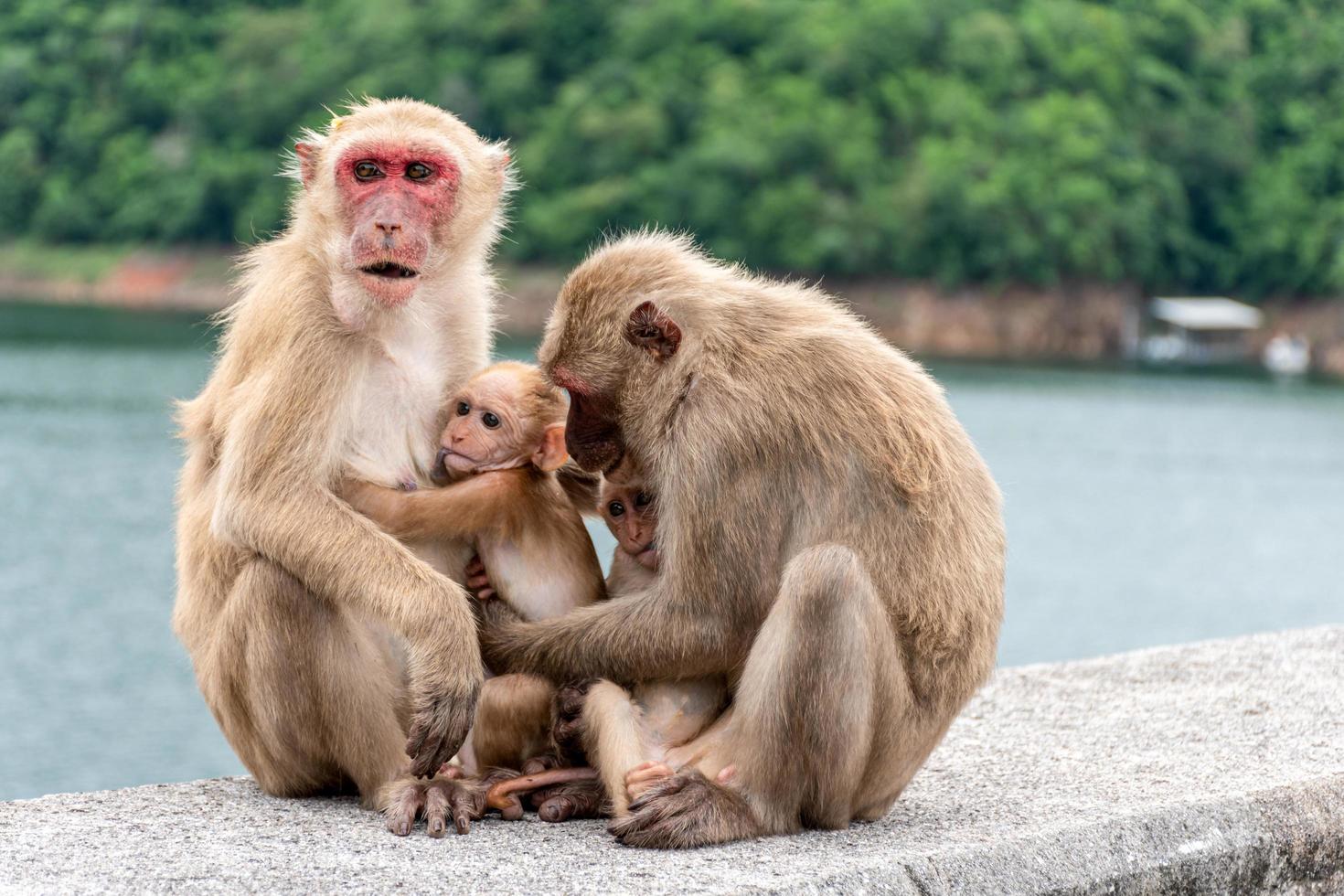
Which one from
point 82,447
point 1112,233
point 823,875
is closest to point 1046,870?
point 823,875

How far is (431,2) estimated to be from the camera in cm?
8075

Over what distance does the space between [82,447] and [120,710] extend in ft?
58.9

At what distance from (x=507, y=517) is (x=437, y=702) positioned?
19.2 inches

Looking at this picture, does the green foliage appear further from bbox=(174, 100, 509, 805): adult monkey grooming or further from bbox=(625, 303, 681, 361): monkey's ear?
bbox=(625, 303, 681, 361): monkey's ear

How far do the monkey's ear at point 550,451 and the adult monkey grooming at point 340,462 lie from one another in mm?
254

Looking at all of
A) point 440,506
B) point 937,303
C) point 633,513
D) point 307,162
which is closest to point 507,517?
point 440,506

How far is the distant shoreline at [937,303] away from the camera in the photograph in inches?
2633

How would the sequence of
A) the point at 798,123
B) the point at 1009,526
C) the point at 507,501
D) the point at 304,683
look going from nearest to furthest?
1. the point at 304,683
2. the point at 507,501
3. the point at 1009,526
4. the point at 798,123

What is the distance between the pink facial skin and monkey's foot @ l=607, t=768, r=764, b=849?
1194 millimetres

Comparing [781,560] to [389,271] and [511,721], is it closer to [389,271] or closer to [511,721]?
[511,721]

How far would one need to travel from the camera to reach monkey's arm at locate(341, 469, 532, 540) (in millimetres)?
3635

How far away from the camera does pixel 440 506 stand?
12.0 ft

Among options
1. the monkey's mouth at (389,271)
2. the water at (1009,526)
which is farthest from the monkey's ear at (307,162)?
the water at (1009,526)

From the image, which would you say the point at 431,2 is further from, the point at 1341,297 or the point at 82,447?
the point at 82,447
